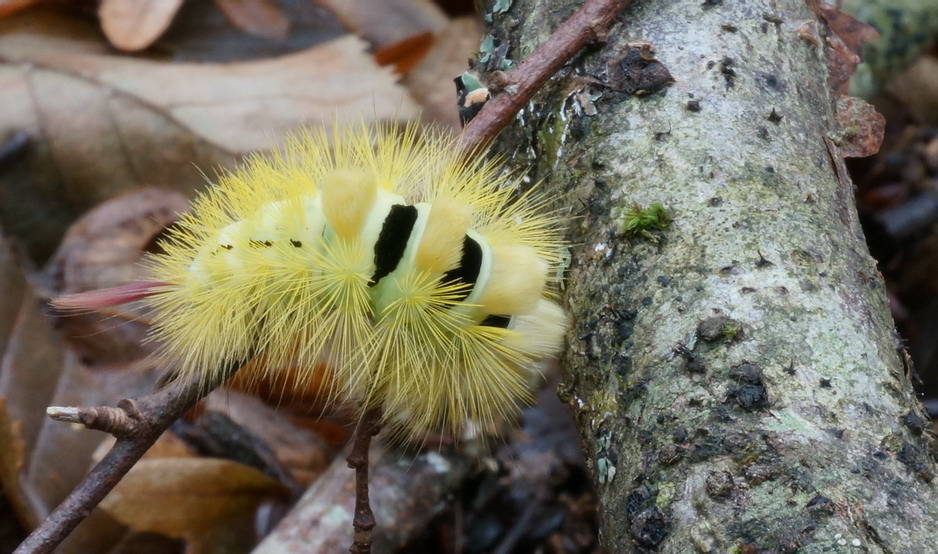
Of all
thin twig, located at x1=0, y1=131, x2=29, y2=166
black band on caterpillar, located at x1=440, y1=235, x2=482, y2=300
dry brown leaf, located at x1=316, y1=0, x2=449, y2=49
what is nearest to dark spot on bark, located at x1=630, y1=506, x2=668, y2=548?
black band on caterpillar, located at x1=440, y1=235, x2=482, y2=300

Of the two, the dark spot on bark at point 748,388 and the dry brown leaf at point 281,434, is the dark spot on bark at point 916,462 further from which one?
the dry brown leaf at point 281,434

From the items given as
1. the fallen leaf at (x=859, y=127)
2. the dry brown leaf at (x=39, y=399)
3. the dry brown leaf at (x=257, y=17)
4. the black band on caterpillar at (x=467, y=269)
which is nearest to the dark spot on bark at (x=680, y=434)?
the black band on caterpillar at (x=467, y=269)

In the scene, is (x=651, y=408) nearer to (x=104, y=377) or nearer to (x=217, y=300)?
(x=217, y=300)

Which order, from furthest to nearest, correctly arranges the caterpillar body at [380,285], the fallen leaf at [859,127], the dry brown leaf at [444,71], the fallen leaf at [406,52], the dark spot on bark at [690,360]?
the fallen leaf at [406,52] < the dry brown leaf at [444,71] < the fallen leaf at [859,127] < the caterpillar body at [380,285] < the dark spot on bark at [690,360]

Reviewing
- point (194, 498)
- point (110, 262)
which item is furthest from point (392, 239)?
point (110, 262)

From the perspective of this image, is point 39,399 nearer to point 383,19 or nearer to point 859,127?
point 383,19

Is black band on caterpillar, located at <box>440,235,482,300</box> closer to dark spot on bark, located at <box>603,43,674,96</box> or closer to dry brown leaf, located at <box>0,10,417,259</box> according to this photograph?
dark spot on bark, located at <box>603,43,674,96</box>
